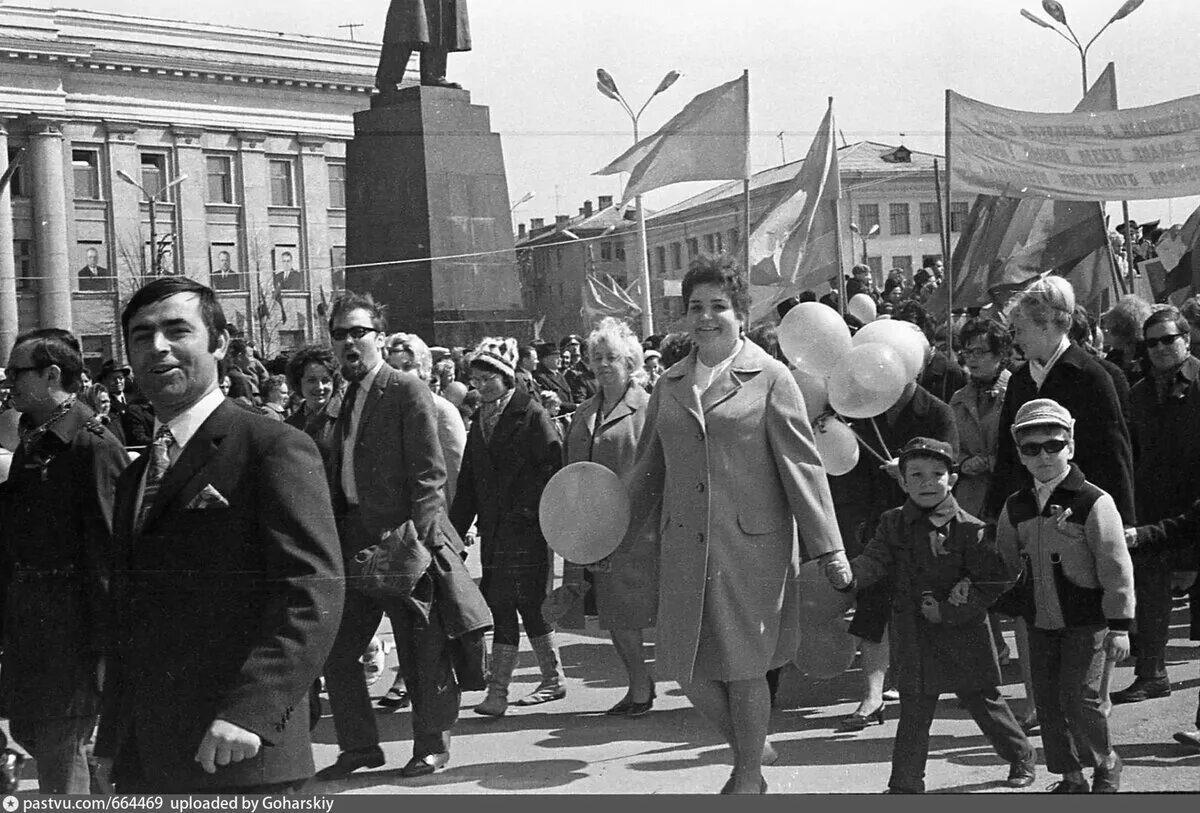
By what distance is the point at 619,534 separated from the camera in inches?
226

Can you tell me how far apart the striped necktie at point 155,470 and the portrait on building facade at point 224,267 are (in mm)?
3121

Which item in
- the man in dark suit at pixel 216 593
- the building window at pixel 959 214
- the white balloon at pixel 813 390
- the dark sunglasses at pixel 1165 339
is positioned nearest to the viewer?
the man in dark suit at pixel 216 593

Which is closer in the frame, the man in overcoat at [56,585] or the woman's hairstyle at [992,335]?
the man in overcoat at [56,585]

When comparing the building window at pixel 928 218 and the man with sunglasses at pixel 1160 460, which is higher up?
the building window at pixel 928 218

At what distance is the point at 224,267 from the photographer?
23.1 ft

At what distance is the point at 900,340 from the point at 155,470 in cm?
342

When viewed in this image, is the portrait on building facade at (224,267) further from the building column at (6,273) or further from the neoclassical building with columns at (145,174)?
the building column at (6,273)

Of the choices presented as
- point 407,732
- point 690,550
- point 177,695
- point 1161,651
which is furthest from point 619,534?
point 1161,651

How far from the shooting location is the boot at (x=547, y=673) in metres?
7.27

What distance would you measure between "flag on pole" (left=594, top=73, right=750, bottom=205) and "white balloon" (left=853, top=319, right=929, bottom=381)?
0.98 metres

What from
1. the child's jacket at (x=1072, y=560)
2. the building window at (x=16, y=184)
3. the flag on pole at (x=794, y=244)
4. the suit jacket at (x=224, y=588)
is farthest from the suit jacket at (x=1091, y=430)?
the building window at (x=16, y=184)

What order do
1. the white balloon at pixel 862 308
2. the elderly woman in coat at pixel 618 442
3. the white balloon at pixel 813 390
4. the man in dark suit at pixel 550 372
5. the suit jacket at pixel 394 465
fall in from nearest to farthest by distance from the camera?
the suit jacket at pixel 394 465
the white balloon at pixel 813 390
the elderly woman in coat at pixel 618 442
the white balloon at pixel 862 308
the man in dark suit at pixel 550 372

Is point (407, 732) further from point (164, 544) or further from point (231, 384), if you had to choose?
point (164, 544)

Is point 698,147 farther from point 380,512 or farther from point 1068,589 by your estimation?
point 1068,589
